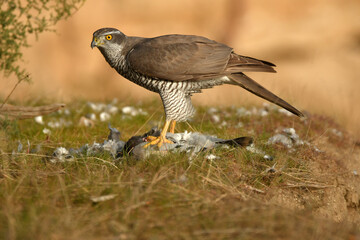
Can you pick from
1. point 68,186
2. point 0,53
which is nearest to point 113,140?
point 68,186

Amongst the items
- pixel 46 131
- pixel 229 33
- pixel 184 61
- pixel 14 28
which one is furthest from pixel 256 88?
pixel 229 33

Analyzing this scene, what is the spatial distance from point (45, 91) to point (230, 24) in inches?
410

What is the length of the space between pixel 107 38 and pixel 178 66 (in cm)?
97

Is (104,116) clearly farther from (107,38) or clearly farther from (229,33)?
(229,33)

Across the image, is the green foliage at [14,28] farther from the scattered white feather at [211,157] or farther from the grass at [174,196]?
the scattered white feather at [211,157]

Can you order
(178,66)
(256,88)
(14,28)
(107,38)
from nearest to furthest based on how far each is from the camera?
(178,66), (256,88), (107,38), (14,28)

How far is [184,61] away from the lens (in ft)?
17.8

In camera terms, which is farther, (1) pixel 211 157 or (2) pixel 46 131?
(2) pixel 46 131

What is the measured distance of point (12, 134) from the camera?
265 inches

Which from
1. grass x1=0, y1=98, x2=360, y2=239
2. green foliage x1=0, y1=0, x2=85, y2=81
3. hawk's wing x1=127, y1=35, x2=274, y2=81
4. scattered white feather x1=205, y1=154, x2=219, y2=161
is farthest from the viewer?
green foliage x1=0, y1=0, x2=85, y2=81

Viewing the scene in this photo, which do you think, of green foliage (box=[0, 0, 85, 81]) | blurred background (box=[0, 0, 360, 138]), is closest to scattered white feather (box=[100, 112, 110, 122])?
green foliage (box=[0, 0, 85, 81])

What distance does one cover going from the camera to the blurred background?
52.8 feet

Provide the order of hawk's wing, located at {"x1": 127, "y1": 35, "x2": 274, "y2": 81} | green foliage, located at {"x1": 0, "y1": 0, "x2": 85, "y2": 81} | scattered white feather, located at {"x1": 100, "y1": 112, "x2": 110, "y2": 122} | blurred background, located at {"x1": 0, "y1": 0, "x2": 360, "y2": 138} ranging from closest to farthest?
1. hawk's wing, located at {"x1": 127, "y1": 35, "x2": 274, "y2": 81}
2. green foliage, located at {"x1": 0, "y1": 0, "x2": 85, "y2": 81}
3. scattered white feather, located at {"x1": 100, "y1": 112, "x2": 110, "y2": 122}
4. blurred background, located at {"x1": 0, "y1": 0, "x2": 360, "y2": 138}

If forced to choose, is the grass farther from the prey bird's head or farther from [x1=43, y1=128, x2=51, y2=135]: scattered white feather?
the prey bird's head
